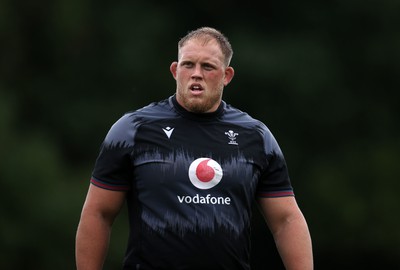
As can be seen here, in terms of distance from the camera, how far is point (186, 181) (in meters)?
6.65

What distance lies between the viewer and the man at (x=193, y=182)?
6602 millimetres

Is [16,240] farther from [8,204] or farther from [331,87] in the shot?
[331,87]

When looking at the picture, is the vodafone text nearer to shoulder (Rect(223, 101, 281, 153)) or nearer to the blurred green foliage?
shoulder (Rect(223, 101, 281, 153))

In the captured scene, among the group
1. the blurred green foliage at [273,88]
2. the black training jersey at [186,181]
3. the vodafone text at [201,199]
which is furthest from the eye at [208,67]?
the blurred green foliage at [273,88]

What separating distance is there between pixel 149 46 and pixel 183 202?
56.9 ft

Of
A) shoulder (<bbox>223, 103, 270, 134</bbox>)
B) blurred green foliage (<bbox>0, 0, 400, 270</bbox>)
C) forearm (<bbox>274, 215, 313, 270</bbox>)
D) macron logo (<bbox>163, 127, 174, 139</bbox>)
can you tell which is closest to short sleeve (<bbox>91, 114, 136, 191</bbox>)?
macron logo (<bbox>163, 127, 174, 139</bbox>)

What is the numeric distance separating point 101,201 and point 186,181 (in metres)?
0.50

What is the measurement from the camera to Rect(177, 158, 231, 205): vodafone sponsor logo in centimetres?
662

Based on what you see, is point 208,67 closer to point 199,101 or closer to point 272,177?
point 199,101

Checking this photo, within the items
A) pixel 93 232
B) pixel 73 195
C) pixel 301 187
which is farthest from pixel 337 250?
pixel 93 232

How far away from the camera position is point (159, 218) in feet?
21.6

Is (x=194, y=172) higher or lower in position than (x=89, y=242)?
higher

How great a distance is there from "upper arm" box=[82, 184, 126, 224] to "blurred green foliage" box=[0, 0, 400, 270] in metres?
14.3

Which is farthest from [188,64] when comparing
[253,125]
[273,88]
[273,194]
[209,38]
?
[273,88]
